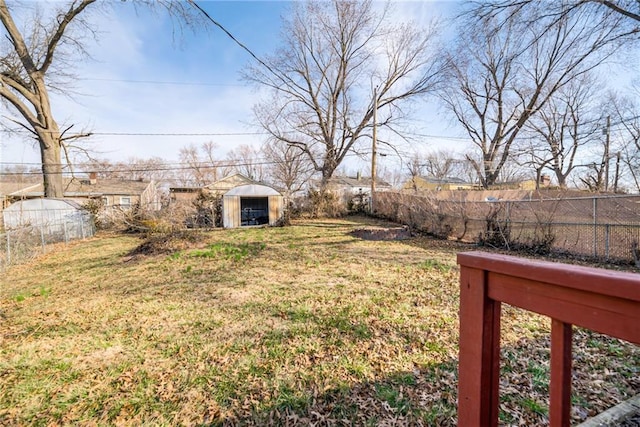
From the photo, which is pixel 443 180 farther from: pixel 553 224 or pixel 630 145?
pixel 553 224

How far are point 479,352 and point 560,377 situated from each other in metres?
0.23

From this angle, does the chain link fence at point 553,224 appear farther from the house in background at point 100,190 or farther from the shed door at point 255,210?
the house in background at point 100,190

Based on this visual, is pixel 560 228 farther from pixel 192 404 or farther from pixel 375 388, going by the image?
pixel 192 404

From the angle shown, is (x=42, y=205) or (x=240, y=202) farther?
(x=240, y=202)

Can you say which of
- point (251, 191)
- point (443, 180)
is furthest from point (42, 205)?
point (443, 180)

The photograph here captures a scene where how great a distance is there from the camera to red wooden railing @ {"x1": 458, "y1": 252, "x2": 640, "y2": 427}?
2.18 ft

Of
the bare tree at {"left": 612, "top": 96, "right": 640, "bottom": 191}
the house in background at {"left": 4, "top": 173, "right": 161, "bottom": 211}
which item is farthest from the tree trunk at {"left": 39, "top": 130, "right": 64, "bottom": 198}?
the bare tree at {"left": 612, "top": 96, "right": 640, "bottom": 191}

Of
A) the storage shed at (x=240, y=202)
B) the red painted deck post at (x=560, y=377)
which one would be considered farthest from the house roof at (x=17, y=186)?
the red painted deck post at (x=560, y=377)

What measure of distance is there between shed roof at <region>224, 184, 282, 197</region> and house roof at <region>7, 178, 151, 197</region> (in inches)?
648

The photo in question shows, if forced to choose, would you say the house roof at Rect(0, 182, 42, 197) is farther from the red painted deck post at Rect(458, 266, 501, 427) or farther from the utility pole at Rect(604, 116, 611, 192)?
the utility pole at Rect(604, 116, 611, 192)

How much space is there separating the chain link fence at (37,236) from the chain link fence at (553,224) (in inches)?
520

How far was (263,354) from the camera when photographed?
2.89 meters

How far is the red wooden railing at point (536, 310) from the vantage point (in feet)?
2.18

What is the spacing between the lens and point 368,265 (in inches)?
248
